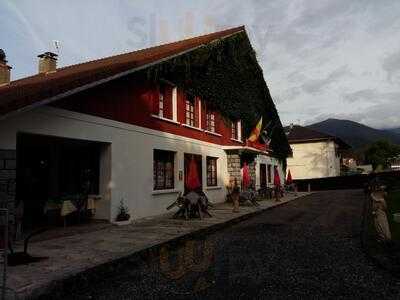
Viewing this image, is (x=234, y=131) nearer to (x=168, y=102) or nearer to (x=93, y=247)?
(x=168, y=102)

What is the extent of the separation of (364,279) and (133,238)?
16.9 ft

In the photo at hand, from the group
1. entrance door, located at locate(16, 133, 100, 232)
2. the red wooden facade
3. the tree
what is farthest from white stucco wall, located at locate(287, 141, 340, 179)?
entrance door, located at locate(16, 133, 100, 232)

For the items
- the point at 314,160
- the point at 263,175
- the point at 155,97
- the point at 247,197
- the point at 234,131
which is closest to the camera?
the point at 155,97

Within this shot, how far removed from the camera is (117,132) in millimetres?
11930

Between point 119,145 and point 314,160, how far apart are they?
3747cm

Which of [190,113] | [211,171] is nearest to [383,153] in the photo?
[211,171]

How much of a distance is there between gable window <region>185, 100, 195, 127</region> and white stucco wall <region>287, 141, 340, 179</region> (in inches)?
1234

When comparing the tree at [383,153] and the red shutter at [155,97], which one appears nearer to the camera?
the red shutter at [155,97]

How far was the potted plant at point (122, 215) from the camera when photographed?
11663 mm

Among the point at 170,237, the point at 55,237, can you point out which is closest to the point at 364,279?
the point at 170,237

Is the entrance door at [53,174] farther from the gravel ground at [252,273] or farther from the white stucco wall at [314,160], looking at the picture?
the white stucco wall at [314,160]

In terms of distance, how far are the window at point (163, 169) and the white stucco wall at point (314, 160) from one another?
3354cm

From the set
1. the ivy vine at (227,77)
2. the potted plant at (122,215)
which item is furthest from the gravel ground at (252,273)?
the ivy vine at (227,77)

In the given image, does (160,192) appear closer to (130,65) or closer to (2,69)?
(130,65)
